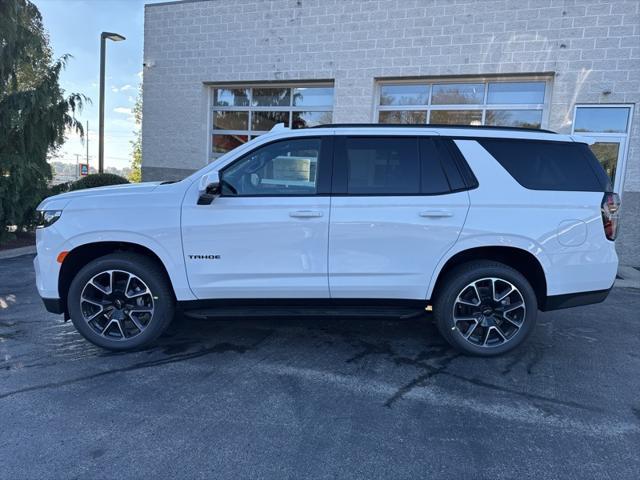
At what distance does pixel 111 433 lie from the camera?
2.79 metres

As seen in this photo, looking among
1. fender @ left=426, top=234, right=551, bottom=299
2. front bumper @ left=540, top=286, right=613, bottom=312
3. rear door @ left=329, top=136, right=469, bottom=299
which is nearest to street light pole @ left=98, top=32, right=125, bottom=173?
rear door @ left=329, top=136, right=469, bottom=299

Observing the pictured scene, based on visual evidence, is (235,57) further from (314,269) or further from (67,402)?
(67,402)

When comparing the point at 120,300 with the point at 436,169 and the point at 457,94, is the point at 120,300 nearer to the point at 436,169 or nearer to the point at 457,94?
the point at 436,169

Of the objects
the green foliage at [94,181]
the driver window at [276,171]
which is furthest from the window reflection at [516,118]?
the green foliage at [94,181]

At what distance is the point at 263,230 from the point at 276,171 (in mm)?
561

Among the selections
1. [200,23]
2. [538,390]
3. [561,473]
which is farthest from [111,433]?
[200,23]

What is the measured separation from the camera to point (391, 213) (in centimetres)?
377

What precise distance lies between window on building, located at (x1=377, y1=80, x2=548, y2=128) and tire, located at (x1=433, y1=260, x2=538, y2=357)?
6571 millimetres

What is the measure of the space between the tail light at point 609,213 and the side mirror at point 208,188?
10.9 ft

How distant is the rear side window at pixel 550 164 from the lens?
153 inches

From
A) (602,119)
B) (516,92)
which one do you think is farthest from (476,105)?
(602,119)

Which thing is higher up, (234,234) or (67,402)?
(234,234)

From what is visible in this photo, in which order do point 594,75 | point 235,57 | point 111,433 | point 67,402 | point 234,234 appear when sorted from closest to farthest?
point 111,433 < point 67,402 < point 234,234 < point 594,75 < point 235,57

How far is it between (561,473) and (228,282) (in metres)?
2.71
